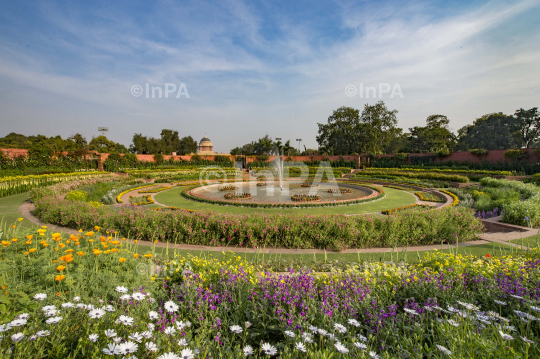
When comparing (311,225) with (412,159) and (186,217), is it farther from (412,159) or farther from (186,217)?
(412,159)

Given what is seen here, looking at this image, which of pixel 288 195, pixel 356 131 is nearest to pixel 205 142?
pixel 356 131

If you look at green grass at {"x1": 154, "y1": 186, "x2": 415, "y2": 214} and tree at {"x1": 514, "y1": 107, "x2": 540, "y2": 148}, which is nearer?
green grass at {"x1": 154, "y1": 186, "x2": 415, "y2": 214}

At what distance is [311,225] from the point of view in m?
5.70

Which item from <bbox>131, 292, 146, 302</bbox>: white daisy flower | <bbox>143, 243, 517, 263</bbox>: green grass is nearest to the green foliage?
<bbox>143, 243, 517, 263</bbox>: green grass

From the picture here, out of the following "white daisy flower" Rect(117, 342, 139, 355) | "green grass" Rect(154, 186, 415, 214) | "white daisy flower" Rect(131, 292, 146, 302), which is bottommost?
"green grass" Rect(154, 186, 415, 214)

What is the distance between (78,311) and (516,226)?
8661mm

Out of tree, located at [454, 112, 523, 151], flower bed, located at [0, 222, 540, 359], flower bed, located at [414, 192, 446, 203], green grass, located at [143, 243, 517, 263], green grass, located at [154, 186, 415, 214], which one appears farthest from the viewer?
tree, located at [454, 112, 523, 151]

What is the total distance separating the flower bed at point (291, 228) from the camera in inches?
222

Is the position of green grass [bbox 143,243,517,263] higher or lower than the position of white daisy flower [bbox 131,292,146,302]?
lower

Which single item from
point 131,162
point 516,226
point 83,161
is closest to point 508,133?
point 516,226

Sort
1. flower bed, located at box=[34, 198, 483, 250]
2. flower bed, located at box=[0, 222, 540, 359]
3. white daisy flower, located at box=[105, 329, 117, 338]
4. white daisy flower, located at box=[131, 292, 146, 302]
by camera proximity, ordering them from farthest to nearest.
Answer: flower bed, located at box=[34, 198, 483, 250]
white daisy flower, located at box=[131, 292, 146, 302]
flower bed, located at box=[0, 222, 540, 359]
white daisy flower, located at box=[105, 329, 117, 338]

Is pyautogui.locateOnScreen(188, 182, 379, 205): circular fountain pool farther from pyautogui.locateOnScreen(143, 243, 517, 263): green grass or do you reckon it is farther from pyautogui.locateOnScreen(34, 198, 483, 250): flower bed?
pyautogui.locateOnScreen(143, 243, 517, 263): green grass

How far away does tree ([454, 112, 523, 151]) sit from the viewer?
35188 mm

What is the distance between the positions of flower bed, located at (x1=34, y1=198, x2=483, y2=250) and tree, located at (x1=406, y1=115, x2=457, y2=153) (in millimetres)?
37379
